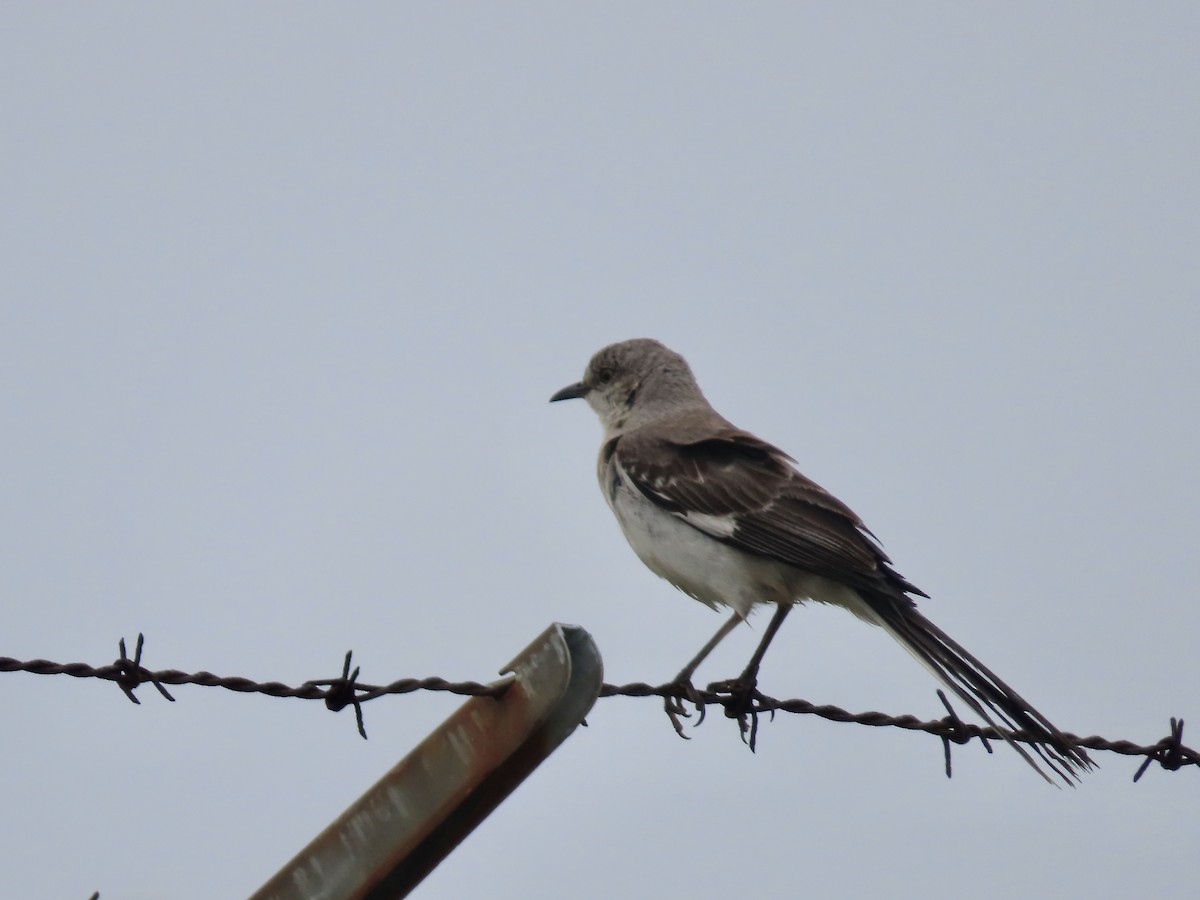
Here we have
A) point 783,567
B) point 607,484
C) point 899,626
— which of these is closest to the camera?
point 899,626

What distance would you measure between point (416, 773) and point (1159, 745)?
9.98 feet

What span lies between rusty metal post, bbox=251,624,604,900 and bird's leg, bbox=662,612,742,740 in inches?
104

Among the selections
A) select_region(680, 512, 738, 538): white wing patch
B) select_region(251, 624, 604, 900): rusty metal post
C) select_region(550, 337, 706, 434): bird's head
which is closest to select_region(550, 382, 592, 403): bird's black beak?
select_region(550, 337, 706, 434): bird's head

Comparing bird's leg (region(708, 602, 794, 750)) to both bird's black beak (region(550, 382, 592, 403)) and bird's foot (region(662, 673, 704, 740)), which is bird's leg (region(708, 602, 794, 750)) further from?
bird's black beak (region(550, 382, 592, 403))

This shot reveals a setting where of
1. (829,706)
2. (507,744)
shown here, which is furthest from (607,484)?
(507,744)

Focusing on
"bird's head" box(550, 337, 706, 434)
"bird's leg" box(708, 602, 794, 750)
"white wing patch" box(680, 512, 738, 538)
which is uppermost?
"bird's head" box(550, 337, 706, 434)

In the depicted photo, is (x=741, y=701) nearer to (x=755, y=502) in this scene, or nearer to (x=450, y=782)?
(x=755, y=502)

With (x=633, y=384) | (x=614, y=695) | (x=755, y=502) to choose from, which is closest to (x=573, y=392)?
(x=633, y=384)

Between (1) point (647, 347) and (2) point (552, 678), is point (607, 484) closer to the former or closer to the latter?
(1) point (647, 347)

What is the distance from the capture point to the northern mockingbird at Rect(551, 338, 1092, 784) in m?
6.14

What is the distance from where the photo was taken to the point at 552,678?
317 centimetres

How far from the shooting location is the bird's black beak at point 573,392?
29.6 ft

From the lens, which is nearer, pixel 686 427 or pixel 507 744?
pixel 507 744

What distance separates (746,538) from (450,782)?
363 centimetres
